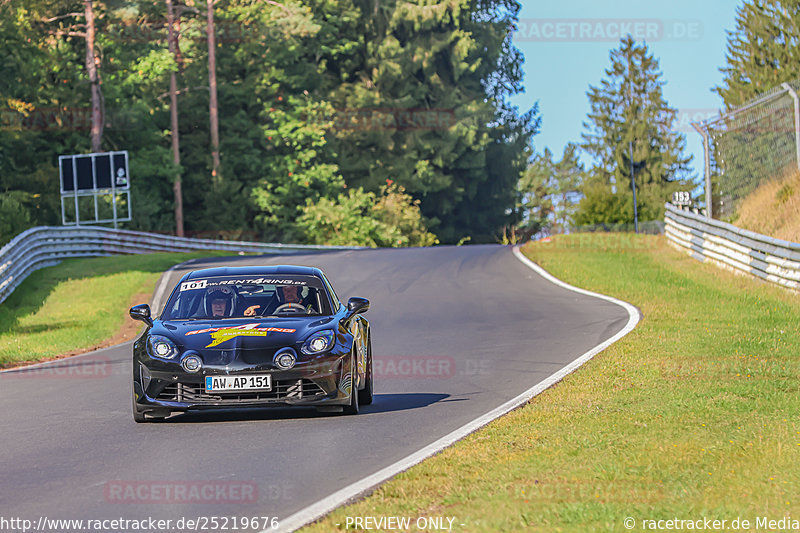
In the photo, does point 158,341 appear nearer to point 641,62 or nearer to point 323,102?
point 323,102

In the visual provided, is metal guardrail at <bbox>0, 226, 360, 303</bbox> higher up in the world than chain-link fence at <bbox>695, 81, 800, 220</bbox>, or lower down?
lower down

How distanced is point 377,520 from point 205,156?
61397 mm

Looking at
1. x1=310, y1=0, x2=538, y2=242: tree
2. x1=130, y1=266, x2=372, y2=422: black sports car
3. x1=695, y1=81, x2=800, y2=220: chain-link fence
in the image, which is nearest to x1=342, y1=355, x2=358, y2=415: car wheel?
x1=130, y1=266, x2=372, y2=422: black sports car

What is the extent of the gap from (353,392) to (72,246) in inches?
1192

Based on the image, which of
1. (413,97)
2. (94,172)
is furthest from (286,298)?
(413,97)

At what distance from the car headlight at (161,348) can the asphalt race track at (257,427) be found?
25.7 inches

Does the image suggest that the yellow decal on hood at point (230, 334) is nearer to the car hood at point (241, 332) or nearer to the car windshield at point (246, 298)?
the car hood at point (241, 332)

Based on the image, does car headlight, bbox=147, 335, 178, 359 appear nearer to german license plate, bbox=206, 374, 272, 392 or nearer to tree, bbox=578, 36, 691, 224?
german license plate, bbox=206, 374, 272, 392

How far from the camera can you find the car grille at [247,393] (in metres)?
10.4

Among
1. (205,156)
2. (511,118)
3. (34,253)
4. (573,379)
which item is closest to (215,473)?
(573,379)

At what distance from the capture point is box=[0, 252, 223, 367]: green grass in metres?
21.2

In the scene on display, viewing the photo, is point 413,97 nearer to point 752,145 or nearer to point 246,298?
point 752,145

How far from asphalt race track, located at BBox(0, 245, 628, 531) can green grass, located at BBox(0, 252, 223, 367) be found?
1.70 meters

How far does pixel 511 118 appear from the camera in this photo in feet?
275
